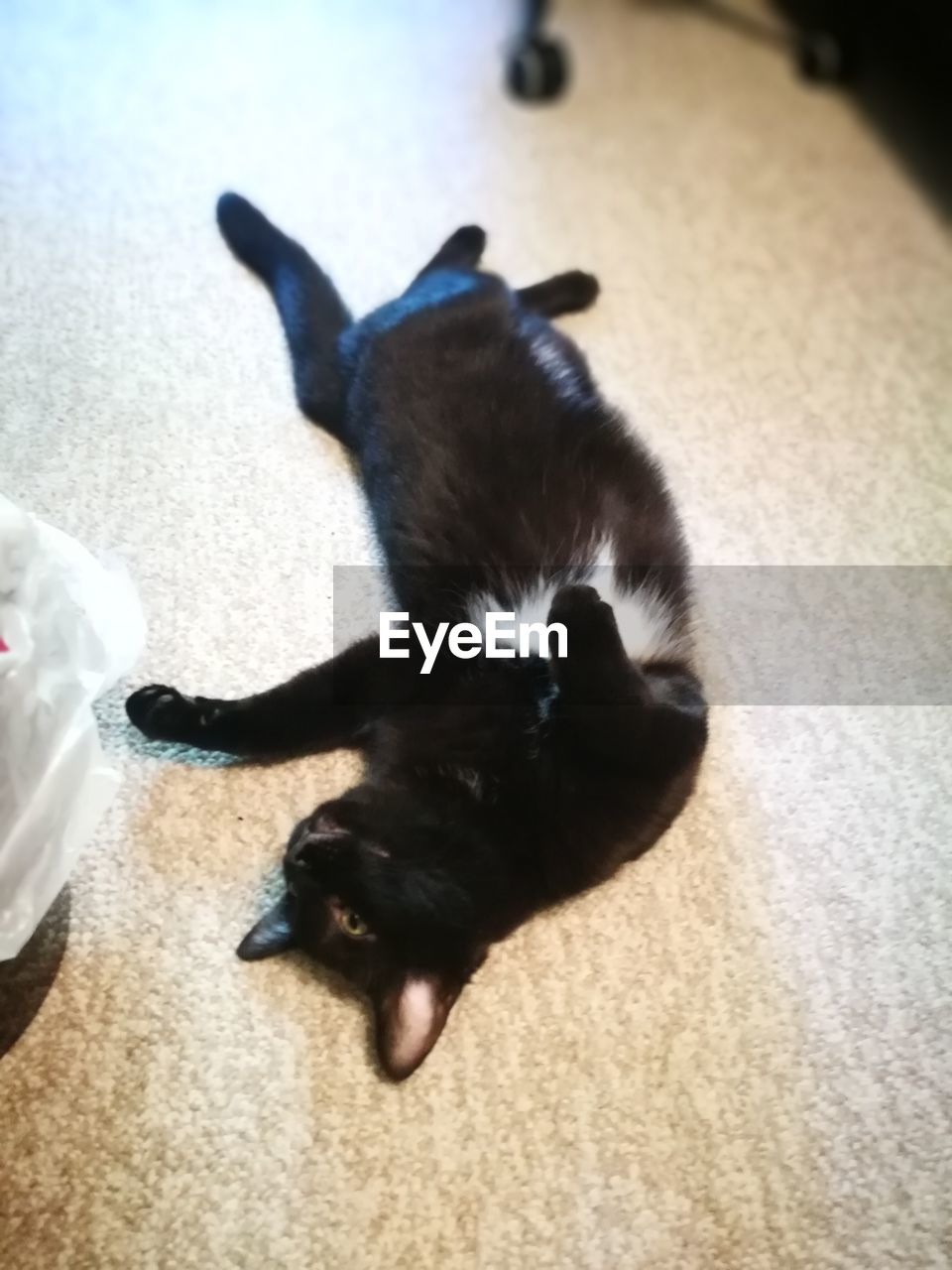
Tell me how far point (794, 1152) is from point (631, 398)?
890 millimetres

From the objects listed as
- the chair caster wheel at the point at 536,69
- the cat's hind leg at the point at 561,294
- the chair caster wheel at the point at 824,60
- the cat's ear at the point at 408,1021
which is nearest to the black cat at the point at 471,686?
the cat's ear at the point at 408,1021

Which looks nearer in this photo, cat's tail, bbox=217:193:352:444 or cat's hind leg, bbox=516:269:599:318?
cat's tail, bbox=217:193:352:444

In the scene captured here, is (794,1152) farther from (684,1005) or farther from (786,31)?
(786,31)

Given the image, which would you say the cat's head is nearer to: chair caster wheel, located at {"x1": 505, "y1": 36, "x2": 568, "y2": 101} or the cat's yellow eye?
the cat's yellow eye

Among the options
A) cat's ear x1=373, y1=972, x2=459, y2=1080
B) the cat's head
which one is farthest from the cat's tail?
cat's ear x1=373, y1=972, x2=459, y2=1080

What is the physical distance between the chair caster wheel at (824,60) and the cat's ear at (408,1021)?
5.62 feet

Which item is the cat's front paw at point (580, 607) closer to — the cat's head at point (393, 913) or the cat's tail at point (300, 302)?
the cat's head at point (393, 913)

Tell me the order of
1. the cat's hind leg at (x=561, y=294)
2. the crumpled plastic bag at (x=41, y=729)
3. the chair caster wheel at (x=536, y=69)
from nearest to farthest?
the crumpled plastic bag at (x=41, y=729), the cat's hind leg at (x=561, y=294), the chair caster wheel at (x=536, y=69)

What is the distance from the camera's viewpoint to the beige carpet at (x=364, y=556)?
2.84ft

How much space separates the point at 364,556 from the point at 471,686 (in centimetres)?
26

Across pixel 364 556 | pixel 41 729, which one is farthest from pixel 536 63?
pixel 41 729

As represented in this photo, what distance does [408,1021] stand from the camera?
873 mm

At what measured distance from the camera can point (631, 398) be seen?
4.53 feet

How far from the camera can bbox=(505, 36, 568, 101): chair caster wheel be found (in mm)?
1717
